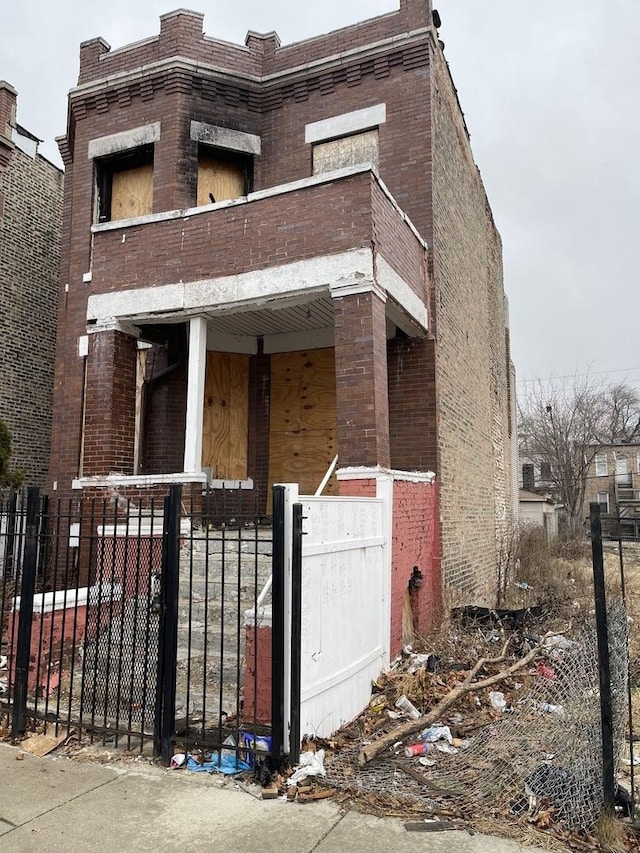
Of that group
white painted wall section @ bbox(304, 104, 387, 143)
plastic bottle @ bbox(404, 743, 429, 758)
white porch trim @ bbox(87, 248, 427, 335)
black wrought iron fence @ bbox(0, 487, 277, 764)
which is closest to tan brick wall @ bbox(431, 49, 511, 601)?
white painted wall section @ bbox(304, 104, 387, 143)

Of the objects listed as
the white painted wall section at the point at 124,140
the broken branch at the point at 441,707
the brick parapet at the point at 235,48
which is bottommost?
the broken branch at the point at 441,707

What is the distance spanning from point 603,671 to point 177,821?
2662mm

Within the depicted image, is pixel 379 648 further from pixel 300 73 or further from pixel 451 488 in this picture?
pixel 300 73

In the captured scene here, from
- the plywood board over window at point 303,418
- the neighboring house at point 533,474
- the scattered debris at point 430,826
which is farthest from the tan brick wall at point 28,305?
the neighboring house at point 533,474

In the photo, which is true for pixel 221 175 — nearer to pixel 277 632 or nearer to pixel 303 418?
pixel 303 418

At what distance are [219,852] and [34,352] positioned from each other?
1500 centimetres

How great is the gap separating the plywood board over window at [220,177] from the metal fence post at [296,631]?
26.3 ft

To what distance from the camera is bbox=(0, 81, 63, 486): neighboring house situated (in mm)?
15500

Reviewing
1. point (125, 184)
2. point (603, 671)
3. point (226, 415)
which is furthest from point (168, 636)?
point (125, 184)

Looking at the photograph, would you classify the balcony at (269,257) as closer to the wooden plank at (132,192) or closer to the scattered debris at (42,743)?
the wooden plank at (132,192)

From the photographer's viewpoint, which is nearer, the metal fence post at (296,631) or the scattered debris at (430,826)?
the scattered debris at (430,826)

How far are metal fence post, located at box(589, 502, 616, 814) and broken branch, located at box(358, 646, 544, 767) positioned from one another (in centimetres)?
151

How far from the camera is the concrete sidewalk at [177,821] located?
3.57 meters

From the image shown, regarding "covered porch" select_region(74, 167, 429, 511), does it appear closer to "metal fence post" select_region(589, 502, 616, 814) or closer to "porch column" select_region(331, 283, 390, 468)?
"porch column" select_region(331, 283, 390, 468)
